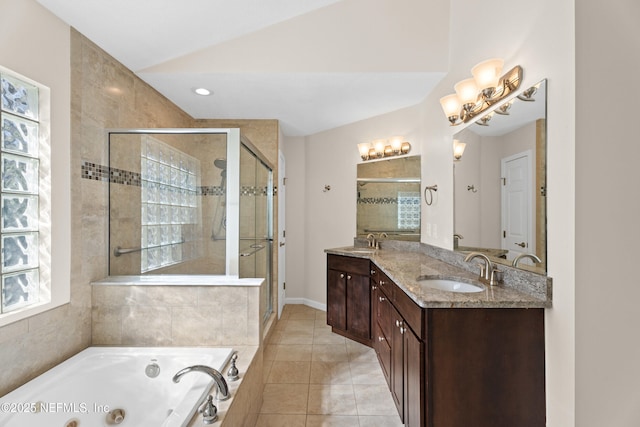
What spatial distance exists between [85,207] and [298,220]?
2473 millimetres

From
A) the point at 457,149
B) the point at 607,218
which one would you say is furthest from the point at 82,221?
the point at 607,218

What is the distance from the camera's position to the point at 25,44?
1.47 meters

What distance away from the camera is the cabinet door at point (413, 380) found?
1.41 metres

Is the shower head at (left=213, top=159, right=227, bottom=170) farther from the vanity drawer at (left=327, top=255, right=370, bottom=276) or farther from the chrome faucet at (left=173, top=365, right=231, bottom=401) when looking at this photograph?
the vanity drawer at (left=327, top=255, right=370, bottom=276)

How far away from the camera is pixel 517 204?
1.62 metres

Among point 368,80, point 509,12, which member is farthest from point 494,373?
point 368,80

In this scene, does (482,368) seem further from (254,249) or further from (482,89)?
(254,249)

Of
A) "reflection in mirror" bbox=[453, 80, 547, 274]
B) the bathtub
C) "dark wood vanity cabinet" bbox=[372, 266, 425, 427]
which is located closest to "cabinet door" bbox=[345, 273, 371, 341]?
A: "dark wood vanity cabinet" bbox=[372, 266, 425, 427]

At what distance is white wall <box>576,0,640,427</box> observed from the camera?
3.86 ft

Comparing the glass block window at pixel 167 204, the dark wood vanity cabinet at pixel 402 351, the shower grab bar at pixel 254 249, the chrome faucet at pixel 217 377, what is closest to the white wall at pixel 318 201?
the shower grab bar at pixel 254 249

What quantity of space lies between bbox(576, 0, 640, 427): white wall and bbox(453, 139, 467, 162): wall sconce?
3.07 feet

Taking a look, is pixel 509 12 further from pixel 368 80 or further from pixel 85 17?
pixel 85 17

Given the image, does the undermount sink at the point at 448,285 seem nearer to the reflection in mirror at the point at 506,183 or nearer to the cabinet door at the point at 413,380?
the reflection in mirror at the point at 506,183

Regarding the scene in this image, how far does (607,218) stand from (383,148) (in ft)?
7.20
